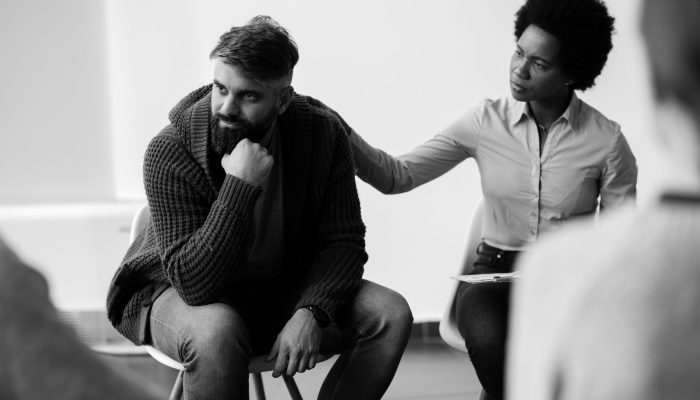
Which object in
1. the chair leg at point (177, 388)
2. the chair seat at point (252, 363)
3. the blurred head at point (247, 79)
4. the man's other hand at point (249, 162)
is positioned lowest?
the chair leg at point (177, 388)

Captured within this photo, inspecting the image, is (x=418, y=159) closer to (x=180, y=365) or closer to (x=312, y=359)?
(x=312, y=359)

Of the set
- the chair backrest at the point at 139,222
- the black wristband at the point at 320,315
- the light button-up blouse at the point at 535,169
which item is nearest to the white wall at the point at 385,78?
the light button-up blouse at the point at 535,169

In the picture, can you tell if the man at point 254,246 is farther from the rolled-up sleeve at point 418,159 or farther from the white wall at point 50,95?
the white wall at point 50,95

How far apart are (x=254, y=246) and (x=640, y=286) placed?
62.9 inches

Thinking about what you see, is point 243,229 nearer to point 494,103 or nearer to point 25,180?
point 494,103

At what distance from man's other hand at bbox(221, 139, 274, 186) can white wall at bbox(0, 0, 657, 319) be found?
144 centimetres

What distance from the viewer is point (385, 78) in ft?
11.5

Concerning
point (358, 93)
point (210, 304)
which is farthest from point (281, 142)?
point (358, 93)

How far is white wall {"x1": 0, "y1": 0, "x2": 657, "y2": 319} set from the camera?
11.1ft

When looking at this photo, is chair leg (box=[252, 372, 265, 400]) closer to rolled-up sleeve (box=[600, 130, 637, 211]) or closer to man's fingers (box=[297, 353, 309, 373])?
man's fingers (box=[297, 353, 309, 373])

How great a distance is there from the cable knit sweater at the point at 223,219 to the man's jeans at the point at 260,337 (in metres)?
0.05

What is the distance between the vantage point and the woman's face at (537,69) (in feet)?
7.80

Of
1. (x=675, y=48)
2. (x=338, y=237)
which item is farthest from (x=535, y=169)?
(x=675, y=48)

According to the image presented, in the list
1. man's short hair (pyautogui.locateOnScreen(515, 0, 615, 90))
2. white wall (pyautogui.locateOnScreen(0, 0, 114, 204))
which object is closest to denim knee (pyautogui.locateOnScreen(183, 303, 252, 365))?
man's short hair (pyautogui.locateOnScreen(515, 0, 615, 90))
